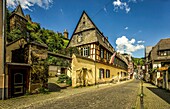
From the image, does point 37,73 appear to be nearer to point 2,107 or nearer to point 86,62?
point 2,107

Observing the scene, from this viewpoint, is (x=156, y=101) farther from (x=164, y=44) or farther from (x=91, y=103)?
(x=164, y=44)

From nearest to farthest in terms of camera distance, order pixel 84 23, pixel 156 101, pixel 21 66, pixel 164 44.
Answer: pixel 156 101, pixel 21 66, pixel 84 23, pixel 164 44

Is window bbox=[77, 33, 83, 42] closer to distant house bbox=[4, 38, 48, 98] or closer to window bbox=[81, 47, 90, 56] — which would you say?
window bbox=[81, 47, 90, 56]

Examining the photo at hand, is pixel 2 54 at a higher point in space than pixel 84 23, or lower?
lower

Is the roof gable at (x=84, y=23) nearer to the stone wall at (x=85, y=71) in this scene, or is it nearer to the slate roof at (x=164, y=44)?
the stone wall at (x=85, y=71)

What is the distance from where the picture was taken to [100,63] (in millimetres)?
23906

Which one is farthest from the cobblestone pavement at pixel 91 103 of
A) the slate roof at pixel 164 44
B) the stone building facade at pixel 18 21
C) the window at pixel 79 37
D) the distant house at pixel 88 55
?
the stone building facade at pixel 18 21

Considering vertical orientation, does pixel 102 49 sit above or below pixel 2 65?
above

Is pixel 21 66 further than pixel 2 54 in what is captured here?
Yes

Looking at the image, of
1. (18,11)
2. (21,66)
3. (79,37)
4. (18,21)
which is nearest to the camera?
(21,66)

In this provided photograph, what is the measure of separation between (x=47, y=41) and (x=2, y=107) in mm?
39333

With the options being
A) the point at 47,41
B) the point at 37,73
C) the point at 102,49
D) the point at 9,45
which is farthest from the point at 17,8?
the point at 37,73

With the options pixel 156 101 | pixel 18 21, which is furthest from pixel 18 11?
pixel 156 101

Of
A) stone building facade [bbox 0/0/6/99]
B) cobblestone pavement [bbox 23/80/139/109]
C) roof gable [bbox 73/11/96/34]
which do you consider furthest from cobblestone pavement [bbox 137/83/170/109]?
roof gable [bbox 73/11/96/34]
